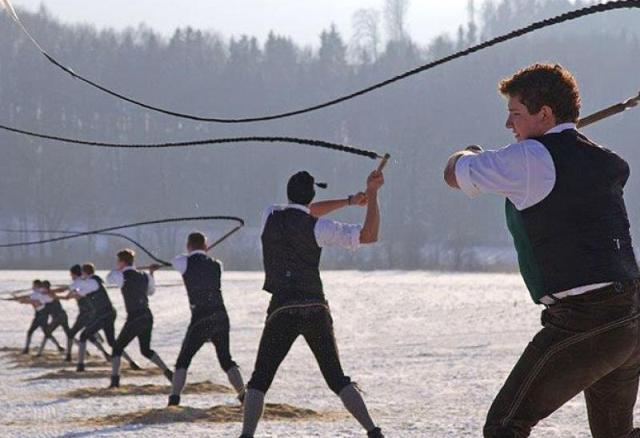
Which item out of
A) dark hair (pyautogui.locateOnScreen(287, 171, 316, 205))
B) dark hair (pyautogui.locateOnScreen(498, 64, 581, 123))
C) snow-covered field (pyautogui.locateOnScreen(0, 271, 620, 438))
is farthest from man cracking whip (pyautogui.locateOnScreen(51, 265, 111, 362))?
dark hair (pyautogui.locateOnScreen(498, 64, 581, 123))

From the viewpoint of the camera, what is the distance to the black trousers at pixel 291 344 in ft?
27.2

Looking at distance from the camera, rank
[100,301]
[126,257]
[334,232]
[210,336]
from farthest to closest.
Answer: [100,301], [126,257], [210,336], [334,232]

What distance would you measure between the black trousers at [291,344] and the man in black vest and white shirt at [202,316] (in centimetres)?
334

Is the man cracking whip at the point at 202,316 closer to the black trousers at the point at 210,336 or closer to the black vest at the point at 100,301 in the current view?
the black trousers at the point at 210,336

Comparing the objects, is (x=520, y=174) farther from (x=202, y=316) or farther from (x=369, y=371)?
(x=369, y=371)

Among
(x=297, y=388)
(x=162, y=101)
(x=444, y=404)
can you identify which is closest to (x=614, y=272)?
(x=444, y=404)

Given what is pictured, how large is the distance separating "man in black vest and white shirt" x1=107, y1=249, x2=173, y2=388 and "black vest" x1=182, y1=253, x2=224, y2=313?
7.58 feet

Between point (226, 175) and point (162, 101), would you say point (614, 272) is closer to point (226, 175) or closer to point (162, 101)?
point (226, 175)

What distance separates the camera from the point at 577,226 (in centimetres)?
503

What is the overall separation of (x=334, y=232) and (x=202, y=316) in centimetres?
388

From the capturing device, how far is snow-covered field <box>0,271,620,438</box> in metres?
10.3

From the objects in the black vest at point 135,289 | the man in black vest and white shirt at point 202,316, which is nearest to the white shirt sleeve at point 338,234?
the man in black vest and white shirt at point 202,316

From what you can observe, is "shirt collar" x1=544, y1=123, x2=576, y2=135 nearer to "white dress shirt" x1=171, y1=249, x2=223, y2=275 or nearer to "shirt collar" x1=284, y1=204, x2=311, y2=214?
"shirt collar" x1=284, y1=204, x2=311, y2=214

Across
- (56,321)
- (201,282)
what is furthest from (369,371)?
(56,321)
